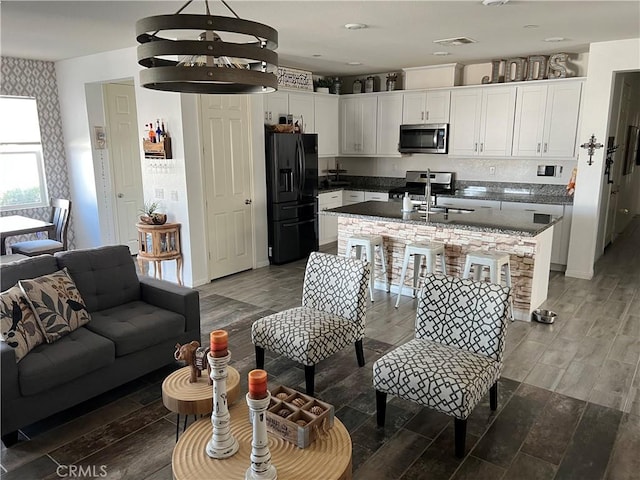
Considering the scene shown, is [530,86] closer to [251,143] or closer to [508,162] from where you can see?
[508,162]

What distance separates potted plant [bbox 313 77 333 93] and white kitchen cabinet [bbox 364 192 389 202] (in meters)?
1.69

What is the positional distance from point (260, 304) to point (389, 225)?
1582 mm

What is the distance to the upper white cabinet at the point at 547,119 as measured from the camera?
18.4ft

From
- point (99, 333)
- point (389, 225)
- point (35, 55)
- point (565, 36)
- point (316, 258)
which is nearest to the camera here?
point (99, 333)

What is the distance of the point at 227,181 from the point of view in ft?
18.2

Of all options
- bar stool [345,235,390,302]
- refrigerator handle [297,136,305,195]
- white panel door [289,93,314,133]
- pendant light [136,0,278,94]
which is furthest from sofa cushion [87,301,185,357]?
white panel door [289,93,314,133]

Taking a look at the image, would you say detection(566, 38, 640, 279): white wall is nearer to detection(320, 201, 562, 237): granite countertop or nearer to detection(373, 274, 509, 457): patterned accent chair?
detection(320, 201, 562, 237): granite countertop

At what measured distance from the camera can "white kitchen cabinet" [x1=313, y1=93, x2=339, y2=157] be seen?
700 centimetres

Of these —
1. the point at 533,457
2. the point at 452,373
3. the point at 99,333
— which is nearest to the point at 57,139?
the point at 99,333

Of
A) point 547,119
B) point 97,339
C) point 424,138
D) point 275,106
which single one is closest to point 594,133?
point 547,119

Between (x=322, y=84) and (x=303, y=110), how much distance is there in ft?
3.05

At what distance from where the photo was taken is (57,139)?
623cm

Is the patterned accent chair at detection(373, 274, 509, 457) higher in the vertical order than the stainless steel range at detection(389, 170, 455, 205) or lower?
lower

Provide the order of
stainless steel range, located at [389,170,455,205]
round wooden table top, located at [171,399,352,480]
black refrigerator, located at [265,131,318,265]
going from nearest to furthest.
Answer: round wooden table top, located at [171,399,352,480] → black refrigerator, located at [265,131,318,265] → stainless steel range, located at [389,170,455,205]
